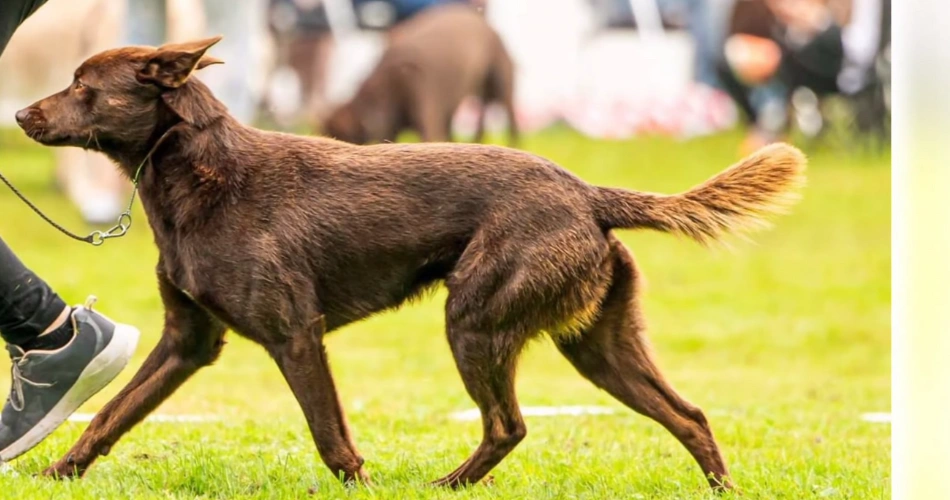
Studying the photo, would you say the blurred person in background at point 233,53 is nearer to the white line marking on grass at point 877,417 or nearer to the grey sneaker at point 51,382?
the white line marking on grass at point 877,417

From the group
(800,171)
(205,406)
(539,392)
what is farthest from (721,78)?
(800,171)

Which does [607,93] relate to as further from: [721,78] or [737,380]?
[737,380]

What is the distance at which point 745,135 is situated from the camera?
62.3ft

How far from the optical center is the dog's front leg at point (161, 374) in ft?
15.7

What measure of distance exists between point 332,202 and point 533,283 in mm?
751

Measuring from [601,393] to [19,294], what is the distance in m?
4.48

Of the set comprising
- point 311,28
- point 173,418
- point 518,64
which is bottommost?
point 518,64

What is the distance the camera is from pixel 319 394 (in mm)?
4594

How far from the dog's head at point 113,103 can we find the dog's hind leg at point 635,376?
159 cm

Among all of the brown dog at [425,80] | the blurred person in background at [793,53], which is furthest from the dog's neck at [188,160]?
the blurred person in background at [793,53]

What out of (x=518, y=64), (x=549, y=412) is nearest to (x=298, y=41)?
(x=518, y=64)

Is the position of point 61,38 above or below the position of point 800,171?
below

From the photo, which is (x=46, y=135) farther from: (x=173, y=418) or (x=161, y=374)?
(x=173, y=418)

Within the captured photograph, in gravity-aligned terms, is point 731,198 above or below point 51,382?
above
